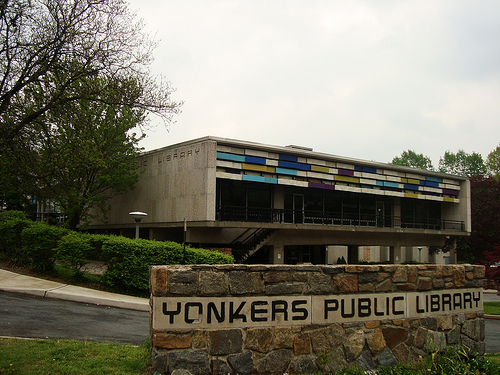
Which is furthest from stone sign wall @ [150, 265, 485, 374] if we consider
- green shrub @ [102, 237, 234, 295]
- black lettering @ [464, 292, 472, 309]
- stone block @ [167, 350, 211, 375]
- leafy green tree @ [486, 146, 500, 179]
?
leafy green tree @ [486, 146, 500, 179]

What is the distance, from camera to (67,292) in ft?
50.6

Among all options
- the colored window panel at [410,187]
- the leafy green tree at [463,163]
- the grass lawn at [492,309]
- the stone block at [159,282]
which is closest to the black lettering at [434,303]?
the stone block at [159,282]

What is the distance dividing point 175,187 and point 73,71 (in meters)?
13.8

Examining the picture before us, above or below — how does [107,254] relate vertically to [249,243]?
below

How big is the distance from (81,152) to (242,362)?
1301 centimetres

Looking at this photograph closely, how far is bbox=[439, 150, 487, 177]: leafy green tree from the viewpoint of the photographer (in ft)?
291

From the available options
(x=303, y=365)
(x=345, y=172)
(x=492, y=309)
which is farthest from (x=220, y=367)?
(x=345, y=172)

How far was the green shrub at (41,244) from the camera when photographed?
18.5 meters

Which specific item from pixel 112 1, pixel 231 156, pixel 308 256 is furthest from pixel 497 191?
pixel 112 1

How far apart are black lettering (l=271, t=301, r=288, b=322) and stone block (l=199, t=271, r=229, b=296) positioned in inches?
28.4

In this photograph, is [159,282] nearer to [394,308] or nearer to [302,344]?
[302,344]

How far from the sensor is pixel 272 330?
685 cm

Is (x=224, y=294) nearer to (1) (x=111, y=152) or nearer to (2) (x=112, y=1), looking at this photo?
(2) (x=112, y=1)

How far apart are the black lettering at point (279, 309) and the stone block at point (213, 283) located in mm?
723
